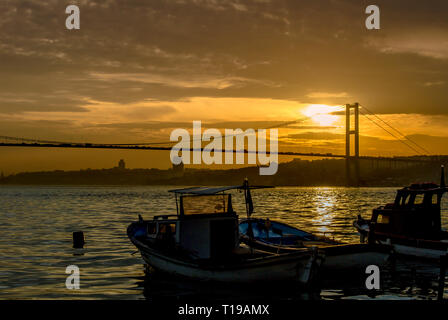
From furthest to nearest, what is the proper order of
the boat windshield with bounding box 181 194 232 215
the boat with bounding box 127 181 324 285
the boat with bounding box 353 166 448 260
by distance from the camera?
the boat with bounding box 353 166 448 260 < the boat windshield with bounding box 181 194 232 215 < the boat with bounding box 127 181 324 285

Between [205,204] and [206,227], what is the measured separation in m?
0.87

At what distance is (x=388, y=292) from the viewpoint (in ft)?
56.5

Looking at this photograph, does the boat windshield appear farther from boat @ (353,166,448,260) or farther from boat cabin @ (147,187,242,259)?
boat @ (353,166,448,260)

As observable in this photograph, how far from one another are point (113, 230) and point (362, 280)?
24.8 metres

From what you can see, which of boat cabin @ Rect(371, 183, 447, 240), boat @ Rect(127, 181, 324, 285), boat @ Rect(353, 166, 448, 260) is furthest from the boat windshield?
boat cabin @ Rect(371, 183, 447, 240)

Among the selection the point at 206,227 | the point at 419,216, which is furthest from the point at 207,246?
the point at 419,216

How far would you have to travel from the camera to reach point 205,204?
1842 centimetres

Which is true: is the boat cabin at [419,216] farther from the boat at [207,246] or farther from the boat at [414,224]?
the boat at [207,246]

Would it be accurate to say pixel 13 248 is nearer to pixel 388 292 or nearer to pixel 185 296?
pixel 185 296

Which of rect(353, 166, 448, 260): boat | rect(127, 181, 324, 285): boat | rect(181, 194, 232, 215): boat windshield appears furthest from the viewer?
rect(353, 166, 448, 260): boat

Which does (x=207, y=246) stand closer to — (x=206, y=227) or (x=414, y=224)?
(x=206, y=227)

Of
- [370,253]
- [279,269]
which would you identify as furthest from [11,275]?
[370,253]

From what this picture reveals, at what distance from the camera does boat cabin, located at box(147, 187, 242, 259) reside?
706 inches

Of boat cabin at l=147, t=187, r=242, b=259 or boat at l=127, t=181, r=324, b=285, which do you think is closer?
boat at l=127, t=181, r=324, b=285
